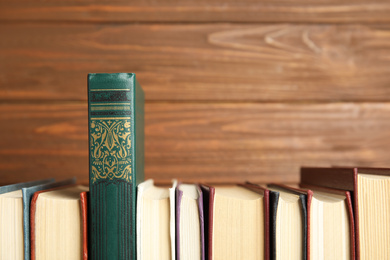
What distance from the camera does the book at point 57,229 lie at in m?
0.45

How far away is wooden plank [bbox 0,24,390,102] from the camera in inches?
29.3

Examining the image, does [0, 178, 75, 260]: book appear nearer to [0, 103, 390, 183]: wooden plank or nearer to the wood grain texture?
[0, 103, 390, 183]: wooden plank

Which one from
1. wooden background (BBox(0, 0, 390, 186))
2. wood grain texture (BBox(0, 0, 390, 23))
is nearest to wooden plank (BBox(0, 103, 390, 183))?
wooden background (BBox(0, 0, 390, 186))

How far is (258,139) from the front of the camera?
29.6 inches

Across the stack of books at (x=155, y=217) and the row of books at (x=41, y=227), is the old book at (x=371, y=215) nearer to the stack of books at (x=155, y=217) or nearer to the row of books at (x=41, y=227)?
the stack of books at (x=155, y=217)

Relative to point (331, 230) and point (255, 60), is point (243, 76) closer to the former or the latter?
point (255, 60)

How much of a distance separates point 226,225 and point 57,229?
0.78ft

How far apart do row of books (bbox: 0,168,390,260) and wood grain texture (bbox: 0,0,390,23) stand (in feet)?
1.42

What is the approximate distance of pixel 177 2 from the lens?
2.45ft

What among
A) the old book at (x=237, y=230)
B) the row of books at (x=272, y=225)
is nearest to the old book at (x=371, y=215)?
the row of books at (x=272, y=225)

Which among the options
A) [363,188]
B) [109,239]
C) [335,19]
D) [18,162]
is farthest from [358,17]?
[18,162]

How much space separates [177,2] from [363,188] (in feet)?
1.80

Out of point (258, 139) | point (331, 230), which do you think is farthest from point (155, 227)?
point (258, 139)

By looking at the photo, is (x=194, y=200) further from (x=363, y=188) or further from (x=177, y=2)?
(x=177, y=2)
